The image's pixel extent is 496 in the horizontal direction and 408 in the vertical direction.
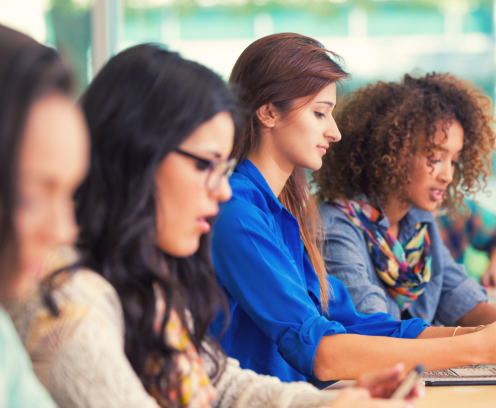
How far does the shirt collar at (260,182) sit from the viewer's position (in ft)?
4.04

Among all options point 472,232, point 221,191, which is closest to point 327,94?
point 221,191

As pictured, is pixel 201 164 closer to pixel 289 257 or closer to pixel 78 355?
pixel 78 355

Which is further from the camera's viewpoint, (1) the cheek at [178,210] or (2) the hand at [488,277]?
(2) the hand at [488,277]

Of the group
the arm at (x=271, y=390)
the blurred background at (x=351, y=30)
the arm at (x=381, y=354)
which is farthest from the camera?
the blurred background at (x=351, y=30)

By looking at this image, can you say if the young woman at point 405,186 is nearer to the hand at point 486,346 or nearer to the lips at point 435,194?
the lips at point 435,194

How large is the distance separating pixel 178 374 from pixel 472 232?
205 cm

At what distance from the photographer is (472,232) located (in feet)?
7.84

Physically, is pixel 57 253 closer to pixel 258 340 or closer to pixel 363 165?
pixel 258 340

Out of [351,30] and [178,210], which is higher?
[351,30]

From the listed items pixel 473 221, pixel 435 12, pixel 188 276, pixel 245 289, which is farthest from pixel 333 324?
pixel 435 12

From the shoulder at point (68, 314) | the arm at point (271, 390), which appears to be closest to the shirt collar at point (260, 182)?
the arm at point (271, 390)

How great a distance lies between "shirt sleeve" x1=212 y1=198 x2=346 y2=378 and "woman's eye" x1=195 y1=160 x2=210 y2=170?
360mm

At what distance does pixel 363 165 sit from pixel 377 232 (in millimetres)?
241

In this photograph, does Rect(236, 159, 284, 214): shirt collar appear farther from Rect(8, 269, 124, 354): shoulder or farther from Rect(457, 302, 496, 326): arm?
Rect(457, 302, 496, 326): arm
